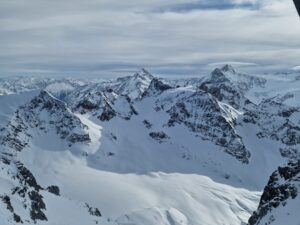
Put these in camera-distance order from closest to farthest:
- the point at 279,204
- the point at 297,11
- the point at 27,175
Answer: the point at 297,11, the point at 279,204, the point at 27,175

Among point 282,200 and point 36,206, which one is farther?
point 36,206

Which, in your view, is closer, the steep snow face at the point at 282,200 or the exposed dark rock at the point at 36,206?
the steep snow face at the point at 282,200

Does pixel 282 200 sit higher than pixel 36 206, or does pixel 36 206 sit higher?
pixel 282 200

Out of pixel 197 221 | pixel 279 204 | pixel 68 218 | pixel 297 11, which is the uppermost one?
pixel 297 11

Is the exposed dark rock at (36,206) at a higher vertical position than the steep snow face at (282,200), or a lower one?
lower

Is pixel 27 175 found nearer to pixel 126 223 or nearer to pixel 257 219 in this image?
pixel 257 219

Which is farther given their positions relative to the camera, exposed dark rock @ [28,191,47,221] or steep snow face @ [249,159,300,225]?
exposed dark rock @ [28,191,47,221]

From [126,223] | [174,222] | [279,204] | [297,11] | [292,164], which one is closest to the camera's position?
[297,11]

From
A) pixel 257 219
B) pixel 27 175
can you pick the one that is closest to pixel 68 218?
pixel 27 175
